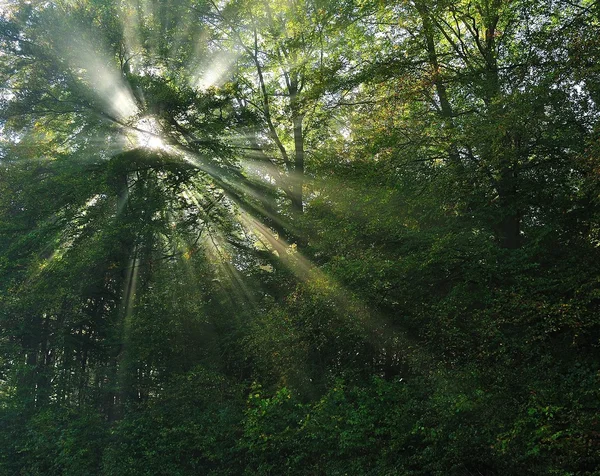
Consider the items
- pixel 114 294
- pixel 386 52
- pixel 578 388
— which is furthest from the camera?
pixel 114 294

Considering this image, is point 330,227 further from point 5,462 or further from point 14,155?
point 14,155

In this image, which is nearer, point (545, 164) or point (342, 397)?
point (342, 397)

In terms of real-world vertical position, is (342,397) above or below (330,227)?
below

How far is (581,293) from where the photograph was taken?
259 inches

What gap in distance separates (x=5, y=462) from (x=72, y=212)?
5.94m

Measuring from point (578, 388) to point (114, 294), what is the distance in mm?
12018

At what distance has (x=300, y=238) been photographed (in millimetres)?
12094

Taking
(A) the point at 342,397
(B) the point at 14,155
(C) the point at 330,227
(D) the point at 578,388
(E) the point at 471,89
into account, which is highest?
(B) the point at 14,155

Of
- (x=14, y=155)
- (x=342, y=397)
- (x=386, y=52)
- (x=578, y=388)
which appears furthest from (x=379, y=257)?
(x=14, y=155)

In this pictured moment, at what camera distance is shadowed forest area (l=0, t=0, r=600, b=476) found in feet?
22.1

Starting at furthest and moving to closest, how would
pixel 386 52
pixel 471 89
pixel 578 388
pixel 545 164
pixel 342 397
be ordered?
pixel 386 52 → pixel 471 89 → pixel 545 164 → pixel 342 397 → pixel 578 388

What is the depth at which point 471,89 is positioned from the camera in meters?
9.80

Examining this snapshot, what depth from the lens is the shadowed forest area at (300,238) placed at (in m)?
6.72

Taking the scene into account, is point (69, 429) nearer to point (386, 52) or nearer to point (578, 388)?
point (578, 388)
